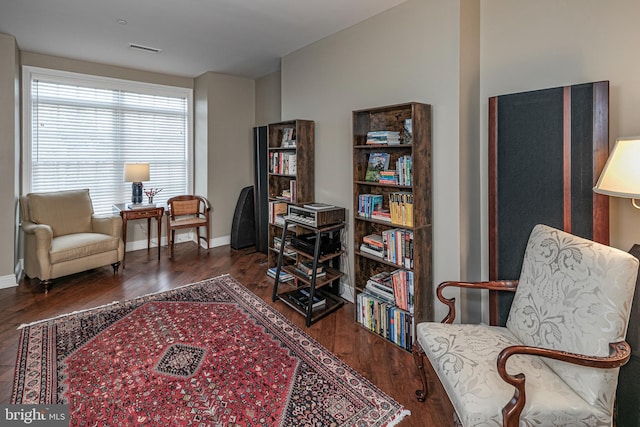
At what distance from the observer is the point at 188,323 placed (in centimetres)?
282

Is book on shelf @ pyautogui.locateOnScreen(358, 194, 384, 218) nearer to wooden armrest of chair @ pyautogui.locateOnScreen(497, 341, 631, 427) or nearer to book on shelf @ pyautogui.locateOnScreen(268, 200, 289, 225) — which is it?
book on shelf @ pyautogui.locateOnScreen(268, 200, 289, 225)

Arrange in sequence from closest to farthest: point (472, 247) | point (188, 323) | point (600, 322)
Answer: point (600, 322), point (472, 247), point (188, 323)

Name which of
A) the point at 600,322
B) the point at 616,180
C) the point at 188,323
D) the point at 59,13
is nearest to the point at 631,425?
the point at 600,322

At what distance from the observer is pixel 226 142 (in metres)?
5.34

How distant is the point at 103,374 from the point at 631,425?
2808mm

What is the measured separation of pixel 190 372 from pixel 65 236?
278 cm

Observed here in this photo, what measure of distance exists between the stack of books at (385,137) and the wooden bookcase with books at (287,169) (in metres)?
1.07

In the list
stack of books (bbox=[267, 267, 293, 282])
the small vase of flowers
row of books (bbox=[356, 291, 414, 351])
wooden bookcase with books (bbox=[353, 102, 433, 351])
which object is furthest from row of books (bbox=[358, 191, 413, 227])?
the small vase of flowers

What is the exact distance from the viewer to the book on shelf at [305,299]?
308 centimetres

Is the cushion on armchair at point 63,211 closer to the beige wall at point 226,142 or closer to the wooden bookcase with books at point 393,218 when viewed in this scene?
the beige wall at point 226,142

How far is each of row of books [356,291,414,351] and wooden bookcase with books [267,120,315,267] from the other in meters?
1.31

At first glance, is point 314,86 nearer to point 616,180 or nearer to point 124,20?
point 124,20

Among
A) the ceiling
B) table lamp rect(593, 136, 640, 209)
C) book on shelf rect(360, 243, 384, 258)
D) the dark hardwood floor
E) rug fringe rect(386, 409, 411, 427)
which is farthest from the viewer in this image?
the ceiling

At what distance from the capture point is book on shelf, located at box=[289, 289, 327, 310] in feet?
10.1
